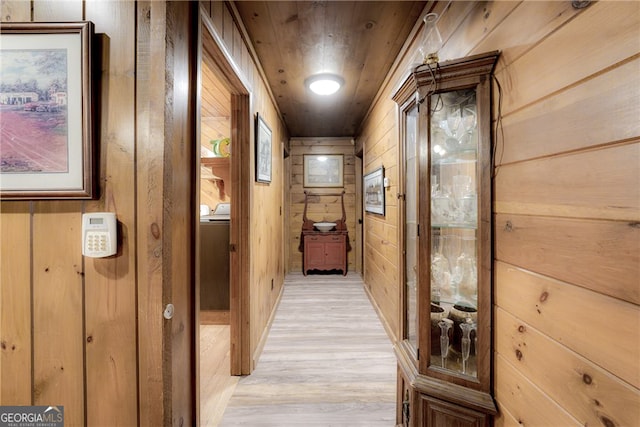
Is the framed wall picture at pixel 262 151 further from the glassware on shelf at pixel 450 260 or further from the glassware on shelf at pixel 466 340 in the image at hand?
the glassware on shelf at pixel 466 340

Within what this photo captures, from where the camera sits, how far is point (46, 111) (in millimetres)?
893

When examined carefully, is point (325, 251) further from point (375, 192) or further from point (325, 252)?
point (375, 192)

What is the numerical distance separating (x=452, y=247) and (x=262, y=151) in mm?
1759

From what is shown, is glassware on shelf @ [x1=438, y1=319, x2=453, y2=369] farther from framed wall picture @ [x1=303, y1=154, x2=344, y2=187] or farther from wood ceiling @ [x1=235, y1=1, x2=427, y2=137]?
framed wall picture @ [x1=303, y1=154, x2=344, y2=187]

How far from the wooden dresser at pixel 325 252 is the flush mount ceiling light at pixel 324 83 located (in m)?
2.57

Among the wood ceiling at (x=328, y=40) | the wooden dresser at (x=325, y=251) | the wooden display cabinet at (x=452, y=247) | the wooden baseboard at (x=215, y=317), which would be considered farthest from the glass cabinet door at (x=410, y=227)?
the wooden dresser at (x=325, y=251)

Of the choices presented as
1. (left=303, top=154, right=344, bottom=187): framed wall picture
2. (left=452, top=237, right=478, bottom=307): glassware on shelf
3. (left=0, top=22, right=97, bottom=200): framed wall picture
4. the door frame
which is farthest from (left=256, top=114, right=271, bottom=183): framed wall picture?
Answer: (left=303, top=154, right=344, bottom=187): framed wall picture

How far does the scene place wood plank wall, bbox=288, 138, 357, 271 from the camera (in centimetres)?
509

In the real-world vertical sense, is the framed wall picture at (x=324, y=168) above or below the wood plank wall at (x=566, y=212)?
above

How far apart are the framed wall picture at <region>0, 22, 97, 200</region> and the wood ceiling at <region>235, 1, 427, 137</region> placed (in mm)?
1108

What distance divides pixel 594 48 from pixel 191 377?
174 centimetres

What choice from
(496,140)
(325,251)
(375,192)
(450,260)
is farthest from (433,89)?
(325,251)

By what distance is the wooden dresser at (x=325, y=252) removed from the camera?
473 centimetres

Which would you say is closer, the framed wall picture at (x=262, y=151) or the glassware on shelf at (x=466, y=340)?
the glassware on shelf at (x=466, y=340)
